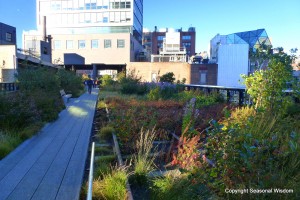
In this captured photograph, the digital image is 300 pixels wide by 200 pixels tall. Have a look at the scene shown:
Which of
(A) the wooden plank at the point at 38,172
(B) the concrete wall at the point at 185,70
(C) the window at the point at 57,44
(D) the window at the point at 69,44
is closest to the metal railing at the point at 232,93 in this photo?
(A) the wooden plank at the point at 38,172

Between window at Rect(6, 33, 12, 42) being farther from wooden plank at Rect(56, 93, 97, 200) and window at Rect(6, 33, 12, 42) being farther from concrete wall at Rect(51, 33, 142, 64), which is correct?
wooden plank at Rect(56, 93, 97, 200)

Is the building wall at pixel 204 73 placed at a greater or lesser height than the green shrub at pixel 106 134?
greater

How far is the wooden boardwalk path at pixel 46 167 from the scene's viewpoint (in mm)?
4047

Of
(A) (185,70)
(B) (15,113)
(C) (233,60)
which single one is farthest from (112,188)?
(A) (185,70)

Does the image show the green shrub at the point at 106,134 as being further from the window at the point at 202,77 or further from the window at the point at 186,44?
the window at the point at 186,44

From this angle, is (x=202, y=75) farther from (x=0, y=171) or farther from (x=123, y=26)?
(x=0, y=171)

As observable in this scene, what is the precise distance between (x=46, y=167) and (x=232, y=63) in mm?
45254

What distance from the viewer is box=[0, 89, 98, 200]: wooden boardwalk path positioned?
159 inches

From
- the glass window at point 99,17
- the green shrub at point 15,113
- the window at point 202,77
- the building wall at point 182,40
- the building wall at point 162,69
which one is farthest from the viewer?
the building wall at point 182,40

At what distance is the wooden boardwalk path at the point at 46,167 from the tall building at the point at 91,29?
4842 cm

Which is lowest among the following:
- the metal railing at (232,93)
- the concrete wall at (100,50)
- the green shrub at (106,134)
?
the green shrub at (106,134)

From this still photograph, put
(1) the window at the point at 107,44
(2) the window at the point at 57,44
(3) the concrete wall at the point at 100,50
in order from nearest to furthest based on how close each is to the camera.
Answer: (3) the concrete wall at the point at 100,50
(1) the window at the point at 107,44
(2) the window at the point at 57,44

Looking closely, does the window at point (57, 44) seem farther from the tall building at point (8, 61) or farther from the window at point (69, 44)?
the tall building at point (8, 61)

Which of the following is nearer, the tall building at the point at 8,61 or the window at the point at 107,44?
the tall building at the point at 8,61
